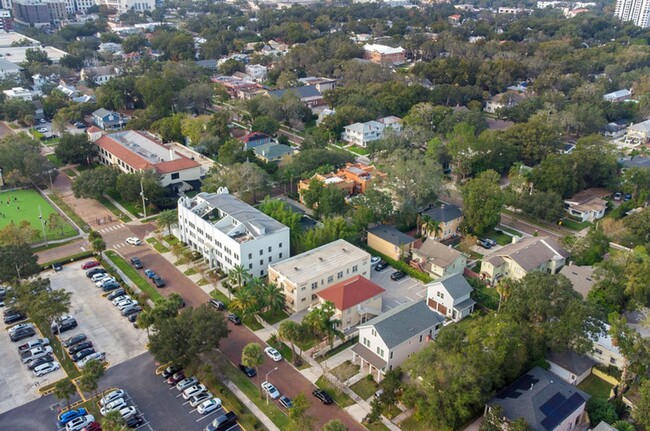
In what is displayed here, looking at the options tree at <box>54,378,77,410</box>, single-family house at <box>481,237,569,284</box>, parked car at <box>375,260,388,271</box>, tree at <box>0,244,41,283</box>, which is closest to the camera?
tree at <box>54,378,77,410</box>

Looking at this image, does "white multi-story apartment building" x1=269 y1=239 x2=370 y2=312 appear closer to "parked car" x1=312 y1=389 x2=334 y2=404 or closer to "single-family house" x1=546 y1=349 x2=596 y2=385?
"parked car" x1=312 y1=389 x2=334 y2=404

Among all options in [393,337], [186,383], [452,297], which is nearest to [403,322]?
[393,337]

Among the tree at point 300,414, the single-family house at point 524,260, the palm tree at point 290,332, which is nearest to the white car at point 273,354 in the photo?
the palm tree at point 290,332

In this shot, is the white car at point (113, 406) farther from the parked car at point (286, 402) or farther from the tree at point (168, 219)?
the tree at point (168, 219)

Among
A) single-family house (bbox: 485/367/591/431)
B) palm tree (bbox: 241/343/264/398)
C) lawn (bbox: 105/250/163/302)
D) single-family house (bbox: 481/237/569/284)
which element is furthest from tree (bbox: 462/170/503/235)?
lawn (bbox: 105/250/163/302)

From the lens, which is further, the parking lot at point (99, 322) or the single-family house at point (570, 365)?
the parking lot at point (99, 322)

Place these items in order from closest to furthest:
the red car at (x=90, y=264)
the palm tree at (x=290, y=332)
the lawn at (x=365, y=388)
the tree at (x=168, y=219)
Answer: the lawn at (x=365, y=388), the palm tree at (x=290, y=332), the red car at (x=90, y=264), the tree at (x=168, y=219)

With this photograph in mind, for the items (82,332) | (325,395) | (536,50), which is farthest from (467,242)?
(536,50)
